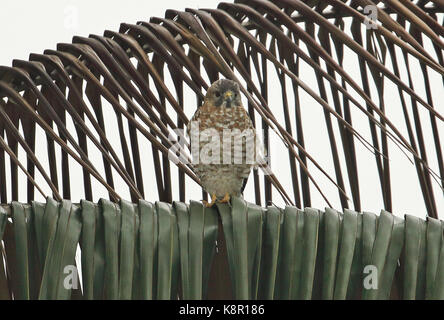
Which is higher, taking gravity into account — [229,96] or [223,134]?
[229,96]

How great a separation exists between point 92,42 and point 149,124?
0.59 meters

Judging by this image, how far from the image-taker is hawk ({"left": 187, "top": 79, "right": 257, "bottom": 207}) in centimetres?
351

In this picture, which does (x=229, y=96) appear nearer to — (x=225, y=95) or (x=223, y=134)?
(x=225, y=95)

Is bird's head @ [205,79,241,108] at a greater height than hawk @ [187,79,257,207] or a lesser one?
greater

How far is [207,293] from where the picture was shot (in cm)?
250

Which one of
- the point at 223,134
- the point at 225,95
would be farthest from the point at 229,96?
the point at 223,134

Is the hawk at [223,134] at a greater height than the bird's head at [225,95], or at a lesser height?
lesser

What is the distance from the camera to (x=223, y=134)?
11.8 ft

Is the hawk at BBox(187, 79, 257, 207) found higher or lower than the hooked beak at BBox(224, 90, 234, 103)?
lower

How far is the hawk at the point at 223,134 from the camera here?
138 inches

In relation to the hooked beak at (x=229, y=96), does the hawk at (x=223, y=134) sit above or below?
below
